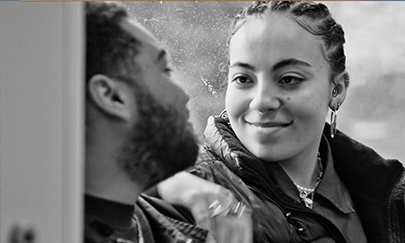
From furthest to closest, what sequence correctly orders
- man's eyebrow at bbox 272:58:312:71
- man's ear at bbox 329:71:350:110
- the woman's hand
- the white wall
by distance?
man's ear at bbox 329:71:350:110 → man's eyebrow at bbox 272:58:312:71 → the woman's hand → the white wall

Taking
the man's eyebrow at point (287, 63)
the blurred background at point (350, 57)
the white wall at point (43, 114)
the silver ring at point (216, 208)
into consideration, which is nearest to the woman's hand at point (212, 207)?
the silver ring at point (216, 208)

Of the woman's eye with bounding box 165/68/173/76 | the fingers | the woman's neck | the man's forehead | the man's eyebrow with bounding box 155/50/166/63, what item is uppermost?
the man's forehead

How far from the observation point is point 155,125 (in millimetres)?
980

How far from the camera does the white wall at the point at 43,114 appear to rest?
660 millimetres

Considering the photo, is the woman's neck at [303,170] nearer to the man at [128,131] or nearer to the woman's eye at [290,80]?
the woman's eye at [290,80]

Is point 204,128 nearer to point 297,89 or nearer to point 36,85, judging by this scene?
point 297,89

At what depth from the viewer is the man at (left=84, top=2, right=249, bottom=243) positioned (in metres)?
0.93

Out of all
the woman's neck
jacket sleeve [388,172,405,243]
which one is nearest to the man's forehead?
the woman's neck

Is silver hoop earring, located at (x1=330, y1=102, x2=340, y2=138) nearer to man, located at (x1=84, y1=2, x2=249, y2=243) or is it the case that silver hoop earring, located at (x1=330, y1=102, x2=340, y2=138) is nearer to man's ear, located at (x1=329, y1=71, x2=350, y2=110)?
man's ear, located at (x1=329, y1=71, x2=350, y2=110)

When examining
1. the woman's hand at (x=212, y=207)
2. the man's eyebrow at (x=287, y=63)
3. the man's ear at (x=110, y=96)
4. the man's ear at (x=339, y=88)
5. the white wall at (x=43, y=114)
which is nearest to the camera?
the white wall at (x=43, y=114)

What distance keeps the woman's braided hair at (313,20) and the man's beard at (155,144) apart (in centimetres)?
29

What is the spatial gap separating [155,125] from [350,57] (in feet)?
1.61

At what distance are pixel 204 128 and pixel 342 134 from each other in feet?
0.96

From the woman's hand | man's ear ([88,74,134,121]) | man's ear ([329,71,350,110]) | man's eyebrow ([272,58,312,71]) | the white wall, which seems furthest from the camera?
man's ear ([329,71,350,110])
